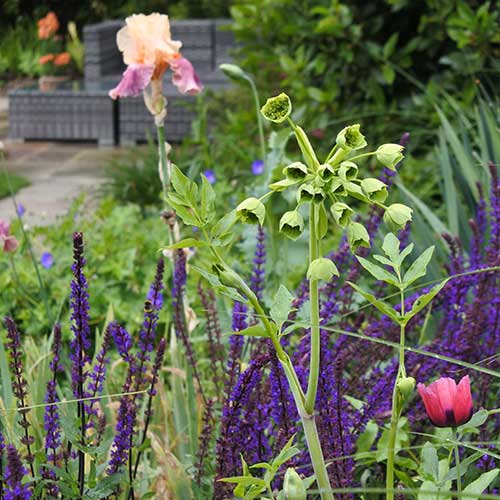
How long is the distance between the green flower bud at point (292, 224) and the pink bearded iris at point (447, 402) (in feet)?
0.68

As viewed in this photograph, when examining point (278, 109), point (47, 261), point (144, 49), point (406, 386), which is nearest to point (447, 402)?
point (406, 386)

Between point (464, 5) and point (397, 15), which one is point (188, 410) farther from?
point (397, 15)

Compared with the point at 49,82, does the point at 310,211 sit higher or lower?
lower

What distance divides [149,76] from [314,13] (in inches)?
90.0

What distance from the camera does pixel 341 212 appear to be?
94 cm

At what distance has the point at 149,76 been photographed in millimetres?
1926

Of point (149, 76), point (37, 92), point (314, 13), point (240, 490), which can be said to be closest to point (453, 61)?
point (314, 13)

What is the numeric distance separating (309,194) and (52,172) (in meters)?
6.01

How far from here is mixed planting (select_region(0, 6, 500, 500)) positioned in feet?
3.22

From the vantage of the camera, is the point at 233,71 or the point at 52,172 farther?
the point at 52,172

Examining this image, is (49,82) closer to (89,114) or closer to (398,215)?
(89,114)

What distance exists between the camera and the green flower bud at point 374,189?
0.94 metres

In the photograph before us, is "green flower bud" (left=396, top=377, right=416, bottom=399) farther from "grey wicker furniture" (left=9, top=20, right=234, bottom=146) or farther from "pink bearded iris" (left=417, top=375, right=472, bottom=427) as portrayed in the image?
"grey wicker furniture" (left=9, top=20, right=234, bottom=146)

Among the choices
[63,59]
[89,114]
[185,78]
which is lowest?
[89,114]
